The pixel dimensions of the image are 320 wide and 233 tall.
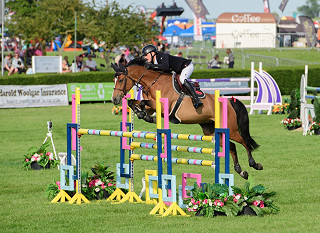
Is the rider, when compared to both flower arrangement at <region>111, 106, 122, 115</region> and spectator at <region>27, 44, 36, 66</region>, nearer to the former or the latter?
flower arrangement at <region>111, 106, 122, 115</region>

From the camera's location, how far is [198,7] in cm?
5591

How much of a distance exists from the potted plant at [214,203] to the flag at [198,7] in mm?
47260

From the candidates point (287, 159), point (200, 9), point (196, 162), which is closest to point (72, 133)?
point (196, 162)

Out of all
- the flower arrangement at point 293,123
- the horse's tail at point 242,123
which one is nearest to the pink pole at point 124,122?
the horse's tail at point 242,123

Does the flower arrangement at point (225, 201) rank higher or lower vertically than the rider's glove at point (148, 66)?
lower

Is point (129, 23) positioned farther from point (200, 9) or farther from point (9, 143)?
point (9, 143)

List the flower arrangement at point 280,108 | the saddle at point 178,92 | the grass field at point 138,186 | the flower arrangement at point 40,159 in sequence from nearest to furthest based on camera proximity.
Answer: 1. the grass field at point 138,186
2. the saddle at point 178,92
3. the flower arrangement at point 40,159
4. the flower arrangement at point 280,108

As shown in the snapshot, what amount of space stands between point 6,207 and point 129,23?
105 ft

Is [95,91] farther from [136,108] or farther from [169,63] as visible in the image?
[136,108]

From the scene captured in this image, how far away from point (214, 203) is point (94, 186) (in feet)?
8.91

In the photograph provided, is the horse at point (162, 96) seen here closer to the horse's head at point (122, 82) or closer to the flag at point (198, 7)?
the horse's head at point (122, 82)

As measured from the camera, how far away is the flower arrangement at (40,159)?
49.4 ft

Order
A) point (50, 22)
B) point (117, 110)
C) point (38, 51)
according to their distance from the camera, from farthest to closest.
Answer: point (50, 22) → point (38, 51) → point (117, 110)

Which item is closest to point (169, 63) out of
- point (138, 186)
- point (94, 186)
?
point (138, 186)
